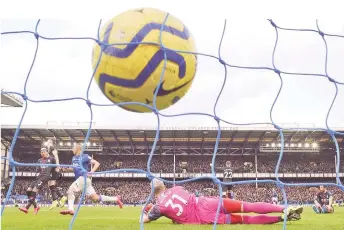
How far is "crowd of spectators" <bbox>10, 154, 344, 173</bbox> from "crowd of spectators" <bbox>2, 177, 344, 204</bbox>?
1250 millimetres

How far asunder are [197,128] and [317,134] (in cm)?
906

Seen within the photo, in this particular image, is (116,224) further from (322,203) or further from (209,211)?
(322,203)

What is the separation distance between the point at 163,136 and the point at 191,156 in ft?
15.0

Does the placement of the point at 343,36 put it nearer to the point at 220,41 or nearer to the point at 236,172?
the point at 220,41

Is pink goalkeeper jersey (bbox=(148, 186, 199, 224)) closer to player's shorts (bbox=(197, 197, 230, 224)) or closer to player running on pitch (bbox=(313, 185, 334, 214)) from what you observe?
player's shorts (bbox=(197, 197, 230, 224))

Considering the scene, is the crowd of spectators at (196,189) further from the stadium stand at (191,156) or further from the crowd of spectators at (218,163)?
the crowd of spectators at (218,163)

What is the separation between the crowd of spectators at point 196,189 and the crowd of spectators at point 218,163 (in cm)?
125

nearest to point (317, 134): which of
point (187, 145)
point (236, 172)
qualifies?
point (236, 172)

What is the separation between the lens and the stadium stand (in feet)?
111

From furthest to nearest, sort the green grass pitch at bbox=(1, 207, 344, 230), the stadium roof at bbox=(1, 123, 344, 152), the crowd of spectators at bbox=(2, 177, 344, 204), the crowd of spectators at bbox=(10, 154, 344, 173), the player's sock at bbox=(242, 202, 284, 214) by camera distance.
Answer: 1. the crowd of spectators at bbox=(10, 154, 344, 173)
2. the crowd of spectators at bbox=(2, 177, 344, 204)
3. the stadium roof at bbox=(1, 123, 344, 152)
4. the player's sock at bbox=(242, 202, 284, 214)
5. the green grass pitch at bbox=(1, 207, 344, 230)

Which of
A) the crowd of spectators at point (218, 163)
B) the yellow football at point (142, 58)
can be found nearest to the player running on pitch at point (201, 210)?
the yellow football at point (142, 58)

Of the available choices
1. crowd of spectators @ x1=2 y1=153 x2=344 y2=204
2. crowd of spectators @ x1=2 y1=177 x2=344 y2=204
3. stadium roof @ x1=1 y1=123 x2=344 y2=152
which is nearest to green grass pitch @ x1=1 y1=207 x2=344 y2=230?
stadium roof @ x1=1 y1=123 x2=344 y2=152

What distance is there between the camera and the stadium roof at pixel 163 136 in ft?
107

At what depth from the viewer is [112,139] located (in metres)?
35.2
